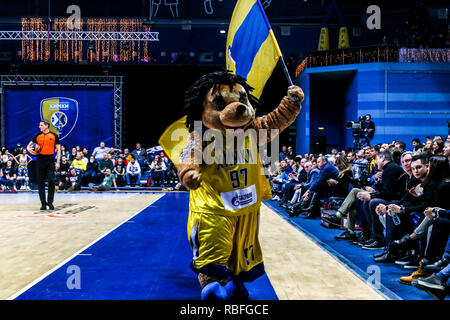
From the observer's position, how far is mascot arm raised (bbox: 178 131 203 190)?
8.13 ft

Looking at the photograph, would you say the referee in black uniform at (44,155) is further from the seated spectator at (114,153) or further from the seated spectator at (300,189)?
the seated spectator at (114,153)

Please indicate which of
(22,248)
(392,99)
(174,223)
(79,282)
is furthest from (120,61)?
(79,282)

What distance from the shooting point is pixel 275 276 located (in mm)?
3332

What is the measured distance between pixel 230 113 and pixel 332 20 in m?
17.1

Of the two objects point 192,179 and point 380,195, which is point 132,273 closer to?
point 192,179

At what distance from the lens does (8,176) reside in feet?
42.2

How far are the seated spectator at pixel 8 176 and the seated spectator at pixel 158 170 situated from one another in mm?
4385

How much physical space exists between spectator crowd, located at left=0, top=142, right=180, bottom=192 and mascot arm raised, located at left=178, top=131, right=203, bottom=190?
10083mm

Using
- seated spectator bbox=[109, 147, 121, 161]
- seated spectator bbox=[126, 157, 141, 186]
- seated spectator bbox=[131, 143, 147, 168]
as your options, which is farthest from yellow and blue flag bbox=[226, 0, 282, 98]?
seated spectator bbox=[131, 143, 147, 168]

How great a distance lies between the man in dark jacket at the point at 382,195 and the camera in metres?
4.27

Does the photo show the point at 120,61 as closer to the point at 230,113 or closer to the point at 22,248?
the point at 22,248

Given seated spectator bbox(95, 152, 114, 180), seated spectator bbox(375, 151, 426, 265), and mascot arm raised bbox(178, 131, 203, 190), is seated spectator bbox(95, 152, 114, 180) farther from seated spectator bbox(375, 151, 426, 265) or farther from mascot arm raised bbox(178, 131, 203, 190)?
mascot arm raised bbox(178, 131, 203, 190)

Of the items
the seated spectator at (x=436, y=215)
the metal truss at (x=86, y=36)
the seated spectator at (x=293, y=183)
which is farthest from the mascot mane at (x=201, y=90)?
the metal truss at (x=86, y=36)
